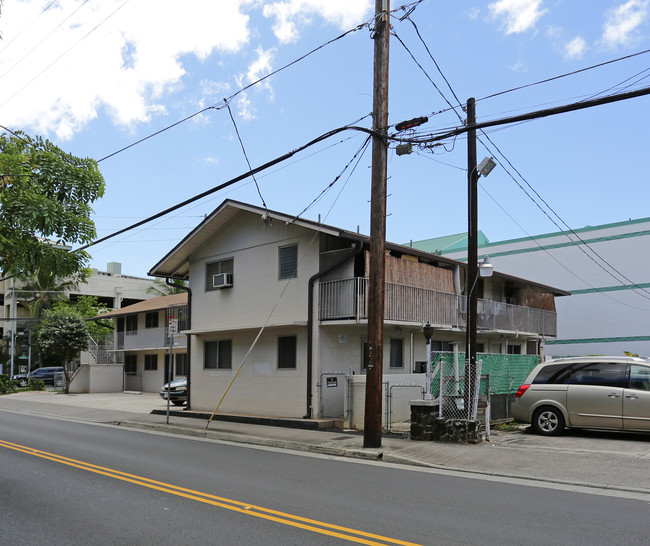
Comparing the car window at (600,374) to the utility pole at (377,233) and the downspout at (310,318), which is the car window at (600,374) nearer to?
the utility pole at (377,233)

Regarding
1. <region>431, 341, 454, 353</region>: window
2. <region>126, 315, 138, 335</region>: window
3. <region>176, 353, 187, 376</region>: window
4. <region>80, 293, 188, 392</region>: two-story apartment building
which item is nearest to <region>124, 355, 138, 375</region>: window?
<region>80, 293, 188, 392</region>: two-story apartment building

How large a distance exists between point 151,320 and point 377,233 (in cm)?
2599

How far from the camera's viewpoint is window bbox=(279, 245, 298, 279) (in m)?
19.2

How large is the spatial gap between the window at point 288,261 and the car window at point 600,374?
851 cm

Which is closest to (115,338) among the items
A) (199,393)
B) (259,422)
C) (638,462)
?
(199,393)

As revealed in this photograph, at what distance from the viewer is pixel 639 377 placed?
1348 centimetres

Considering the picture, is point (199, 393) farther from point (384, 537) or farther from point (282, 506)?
point (384, 537)

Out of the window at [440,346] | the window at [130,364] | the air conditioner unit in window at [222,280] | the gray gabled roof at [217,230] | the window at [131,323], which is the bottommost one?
the window at [130,364]

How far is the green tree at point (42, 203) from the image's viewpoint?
34.0 ft

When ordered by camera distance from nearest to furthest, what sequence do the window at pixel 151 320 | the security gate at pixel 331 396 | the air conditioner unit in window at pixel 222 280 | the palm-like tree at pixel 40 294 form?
the security gate at pixel 331 396
the air conditioner unit in window at pixel 222 280
the window at pixel 151 320
the palm-like tree at pixel 40 294

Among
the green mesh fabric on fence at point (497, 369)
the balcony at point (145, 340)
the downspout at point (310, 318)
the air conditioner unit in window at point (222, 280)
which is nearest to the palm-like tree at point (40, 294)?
the balcony at point (145, 340)

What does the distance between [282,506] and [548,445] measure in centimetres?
750

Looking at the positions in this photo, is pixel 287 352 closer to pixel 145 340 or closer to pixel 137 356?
pixel 145 340

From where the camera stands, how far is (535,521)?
270 inches
